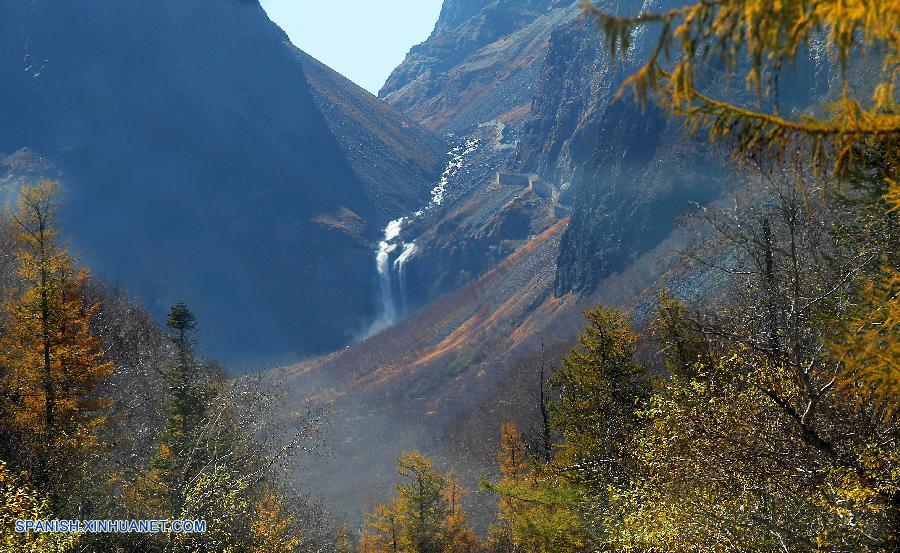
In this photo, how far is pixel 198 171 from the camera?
557 feet

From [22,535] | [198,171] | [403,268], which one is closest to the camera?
[22,535]

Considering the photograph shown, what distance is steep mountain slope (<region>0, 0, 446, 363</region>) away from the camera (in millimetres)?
149250

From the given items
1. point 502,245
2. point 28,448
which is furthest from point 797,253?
point 502,245

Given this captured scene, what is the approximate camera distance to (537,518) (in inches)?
675

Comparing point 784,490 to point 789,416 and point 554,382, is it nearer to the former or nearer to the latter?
point 789,416

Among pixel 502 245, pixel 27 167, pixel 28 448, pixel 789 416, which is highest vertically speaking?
pixel 27 167

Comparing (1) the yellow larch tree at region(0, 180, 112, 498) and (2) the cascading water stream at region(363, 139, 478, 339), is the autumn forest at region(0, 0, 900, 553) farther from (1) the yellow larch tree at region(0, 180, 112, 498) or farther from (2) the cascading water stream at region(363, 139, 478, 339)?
(2) the cascading water stream at region(363, 139, 478, 339)

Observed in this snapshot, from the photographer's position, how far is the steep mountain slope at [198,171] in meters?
149

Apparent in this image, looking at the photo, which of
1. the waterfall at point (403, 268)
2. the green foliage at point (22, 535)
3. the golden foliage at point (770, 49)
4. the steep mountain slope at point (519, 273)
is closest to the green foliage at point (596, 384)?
the green foliage at point (22, 535)

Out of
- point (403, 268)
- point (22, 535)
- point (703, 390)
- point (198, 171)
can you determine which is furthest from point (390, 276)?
point (703, 390)

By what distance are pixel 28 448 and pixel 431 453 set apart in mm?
56259

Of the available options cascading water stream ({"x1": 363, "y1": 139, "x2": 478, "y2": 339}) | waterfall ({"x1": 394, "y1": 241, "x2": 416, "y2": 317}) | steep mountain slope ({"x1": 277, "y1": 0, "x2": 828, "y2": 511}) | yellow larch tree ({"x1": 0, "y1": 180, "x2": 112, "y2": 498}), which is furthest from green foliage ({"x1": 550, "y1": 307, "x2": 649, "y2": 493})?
waterfall ({"x1": 394, "y1": 241, "x2": 416, "y2": 317})

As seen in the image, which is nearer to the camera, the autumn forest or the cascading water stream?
the autumn forest

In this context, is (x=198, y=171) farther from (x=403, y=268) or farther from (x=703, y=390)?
(x=703, y=390)
